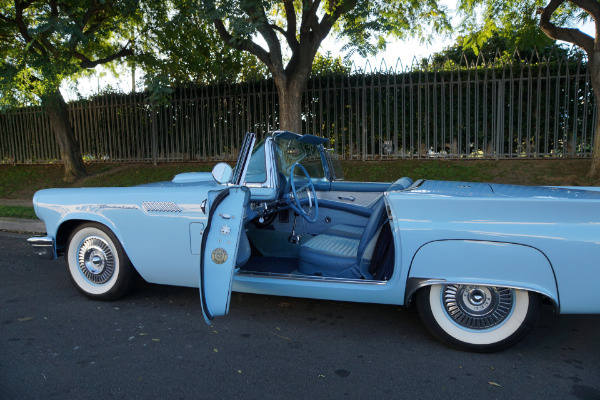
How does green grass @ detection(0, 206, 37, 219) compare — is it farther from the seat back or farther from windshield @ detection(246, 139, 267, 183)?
the seat back

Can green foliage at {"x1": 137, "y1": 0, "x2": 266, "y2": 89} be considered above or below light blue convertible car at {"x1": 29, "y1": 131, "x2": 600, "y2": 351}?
above

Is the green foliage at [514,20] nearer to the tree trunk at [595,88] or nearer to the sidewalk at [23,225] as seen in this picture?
the tree trunk at [595,88]

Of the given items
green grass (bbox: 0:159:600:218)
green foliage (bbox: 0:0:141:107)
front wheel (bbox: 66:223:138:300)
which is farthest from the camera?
green grass (bbox: 0:159:600:218)

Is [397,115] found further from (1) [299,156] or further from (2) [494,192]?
(2) [494,192]

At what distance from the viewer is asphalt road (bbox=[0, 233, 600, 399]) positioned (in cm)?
266

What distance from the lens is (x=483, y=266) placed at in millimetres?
2926

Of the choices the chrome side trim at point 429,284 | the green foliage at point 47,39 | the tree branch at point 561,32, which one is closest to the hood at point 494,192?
the chrome side trim at point 429,284

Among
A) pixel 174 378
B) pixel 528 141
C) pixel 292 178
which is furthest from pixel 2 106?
pixel 528 141

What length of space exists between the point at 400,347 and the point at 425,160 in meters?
7.83

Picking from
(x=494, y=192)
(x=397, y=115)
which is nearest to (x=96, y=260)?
(x=494, y=192)

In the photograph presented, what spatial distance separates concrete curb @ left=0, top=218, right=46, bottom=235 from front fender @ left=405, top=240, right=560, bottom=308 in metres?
7.10

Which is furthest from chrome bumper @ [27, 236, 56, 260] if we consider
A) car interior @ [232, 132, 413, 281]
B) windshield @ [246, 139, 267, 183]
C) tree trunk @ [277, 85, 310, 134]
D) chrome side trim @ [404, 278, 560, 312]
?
tree trunk @ [277, 85, 310, 134]

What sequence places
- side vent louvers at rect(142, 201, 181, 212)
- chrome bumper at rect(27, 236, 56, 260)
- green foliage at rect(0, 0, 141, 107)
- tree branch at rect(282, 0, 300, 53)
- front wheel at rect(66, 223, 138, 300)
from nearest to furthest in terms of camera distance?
side vent louvers at rect(142, 201, 181, 212), front wheel at rect(66, 223, 138, 300), chrome bumper at rect(27, 236, 56, 260), green foliage at rect(0, 0, 141, 107), tree branch at rect(282, 0, 300, 53)

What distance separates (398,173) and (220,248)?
7.49 metres
